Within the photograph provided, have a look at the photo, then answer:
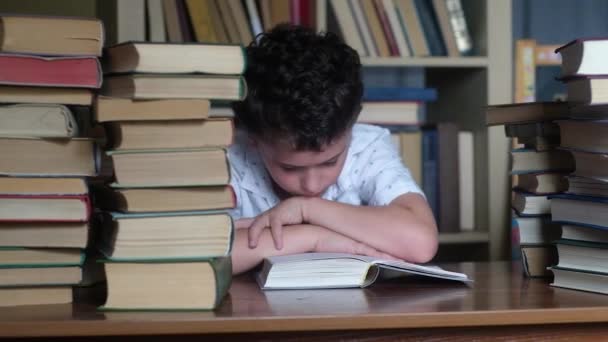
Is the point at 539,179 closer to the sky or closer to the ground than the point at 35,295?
closer to the sky

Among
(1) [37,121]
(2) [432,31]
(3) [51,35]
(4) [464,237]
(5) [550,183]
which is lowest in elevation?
(4) [464,237]

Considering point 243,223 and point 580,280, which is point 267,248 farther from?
point 580,280

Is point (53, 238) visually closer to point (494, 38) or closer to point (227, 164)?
point (227, 164)

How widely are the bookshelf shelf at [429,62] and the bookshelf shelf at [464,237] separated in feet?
1.54

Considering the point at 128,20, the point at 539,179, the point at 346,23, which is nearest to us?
the point at 539,179

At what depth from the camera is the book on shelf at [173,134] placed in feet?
3.31

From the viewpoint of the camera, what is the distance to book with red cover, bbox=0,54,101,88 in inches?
39.9

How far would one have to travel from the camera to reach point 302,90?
4.66 ft

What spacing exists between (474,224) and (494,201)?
12 cm

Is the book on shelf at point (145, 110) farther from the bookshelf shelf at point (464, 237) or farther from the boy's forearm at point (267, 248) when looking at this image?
the bookshelf shelf at point (464, 237)

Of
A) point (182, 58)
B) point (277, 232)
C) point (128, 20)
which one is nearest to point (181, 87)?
point (182, 58)

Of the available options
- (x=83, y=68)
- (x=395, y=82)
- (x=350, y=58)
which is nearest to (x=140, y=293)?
(x=83, y=68)

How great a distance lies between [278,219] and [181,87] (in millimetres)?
393

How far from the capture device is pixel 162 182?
3.29ft
